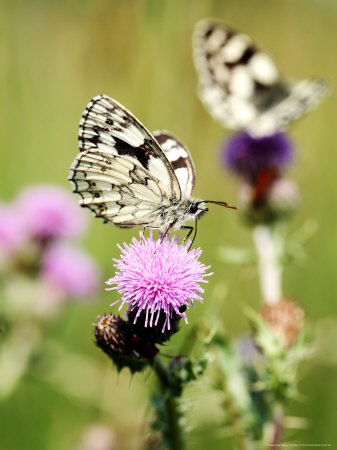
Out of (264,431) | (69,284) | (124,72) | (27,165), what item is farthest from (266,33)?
(264,431)

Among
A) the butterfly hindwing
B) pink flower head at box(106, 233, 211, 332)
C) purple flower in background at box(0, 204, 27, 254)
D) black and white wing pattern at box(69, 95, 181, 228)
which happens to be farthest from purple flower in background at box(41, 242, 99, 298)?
pink flower head at box(106, 233, 211, 332)

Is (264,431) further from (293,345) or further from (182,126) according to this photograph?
(182,126)

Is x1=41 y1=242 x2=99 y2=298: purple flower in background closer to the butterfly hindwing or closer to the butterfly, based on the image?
the butterfly

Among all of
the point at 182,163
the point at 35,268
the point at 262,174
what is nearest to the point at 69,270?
the point at 35,268

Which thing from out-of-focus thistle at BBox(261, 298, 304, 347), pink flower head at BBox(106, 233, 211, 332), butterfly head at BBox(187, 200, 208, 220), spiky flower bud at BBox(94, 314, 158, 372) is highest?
butterfly head at BBox(187, 200, 208, 220)

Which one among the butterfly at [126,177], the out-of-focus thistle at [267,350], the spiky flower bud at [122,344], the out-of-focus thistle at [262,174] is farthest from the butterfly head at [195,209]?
the out-of-focus thistle at [262,174]
